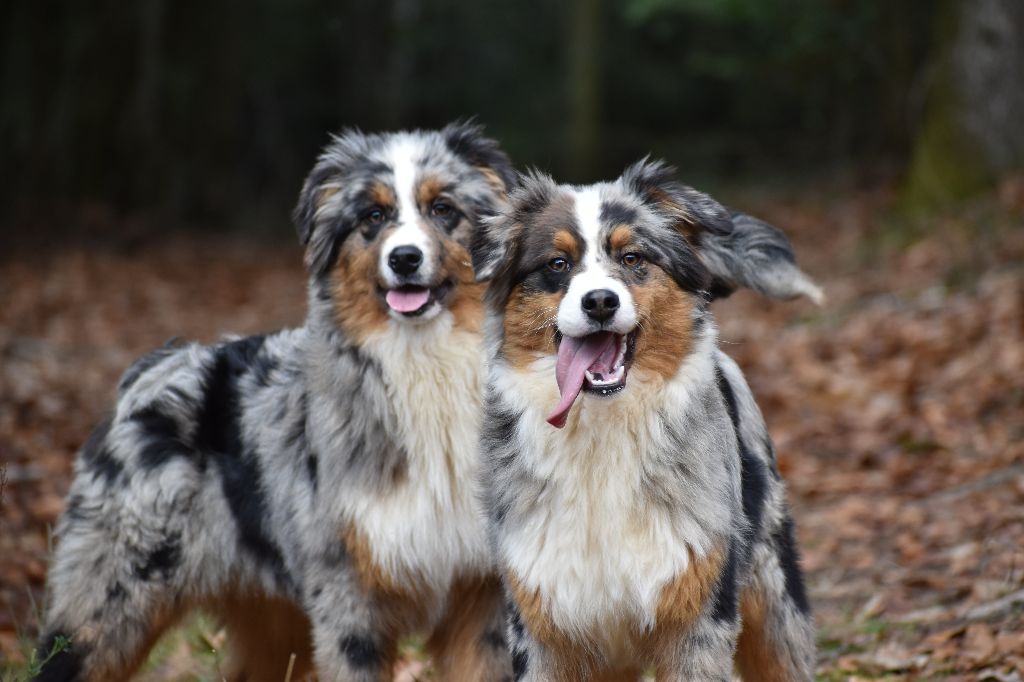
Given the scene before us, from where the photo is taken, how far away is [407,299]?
17.6ft

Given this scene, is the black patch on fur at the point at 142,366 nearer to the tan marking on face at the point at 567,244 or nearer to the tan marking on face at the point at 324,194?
the tan marking on face at the point at 324,194

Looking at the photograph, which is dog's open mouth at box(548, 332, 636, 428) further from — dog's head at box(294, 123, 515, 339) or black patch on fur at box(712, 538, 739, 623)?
dog's head at box(294, 123, 515, 339)

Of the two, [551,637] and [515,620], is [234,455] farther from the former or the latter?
[551,637]

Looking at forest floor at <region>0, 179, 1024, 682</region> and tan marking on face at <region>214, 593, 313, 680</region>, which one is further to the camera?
forest floor at <region>0, 179, 1024, 682</region>

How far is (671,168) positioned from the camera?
4.88 metres

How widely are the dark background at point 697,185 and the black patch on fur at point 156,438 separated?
3.44 ft

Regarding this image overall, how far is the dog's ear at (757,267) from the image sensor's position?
5.27 meters

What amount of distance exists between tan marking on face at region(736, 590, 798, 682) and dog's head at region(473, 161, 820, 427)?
41.1 inches

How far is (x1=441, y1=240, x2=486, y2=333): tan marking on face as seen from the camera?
5449 mm

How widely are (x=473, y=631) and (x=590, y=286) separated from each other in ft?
5.92

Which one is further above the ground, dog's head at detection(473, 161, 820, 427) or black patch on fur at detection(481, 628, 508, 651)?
dog's head at detection(473, 161, 820, 427)

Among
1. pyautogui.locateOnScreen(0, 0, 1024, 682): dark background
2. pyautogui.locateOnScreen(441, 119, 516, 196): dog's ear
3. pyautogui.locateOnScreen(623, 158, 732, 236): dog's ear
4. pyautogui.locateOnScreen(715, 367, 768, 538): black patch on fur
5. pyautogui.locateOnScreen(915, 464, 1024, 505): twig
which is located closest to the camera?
pyautogui.locateOnScreen(623, 158, 732, 236): dog's ear

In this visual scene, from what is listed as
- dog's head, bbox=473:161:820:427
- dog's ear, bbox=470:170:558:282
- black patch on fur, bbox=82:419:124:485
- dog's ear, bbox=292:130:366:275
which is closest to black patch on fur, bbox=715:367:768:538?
dog's head, bbox=473:161:820:427

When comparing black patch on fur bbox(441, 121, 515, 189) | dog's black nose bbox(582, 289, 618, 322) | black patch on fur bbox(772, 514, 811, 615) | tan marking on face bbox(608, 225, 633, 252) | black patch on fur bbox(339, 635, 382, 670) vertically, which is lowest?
black patch on fur bbox(339, 635, 382, 670)
